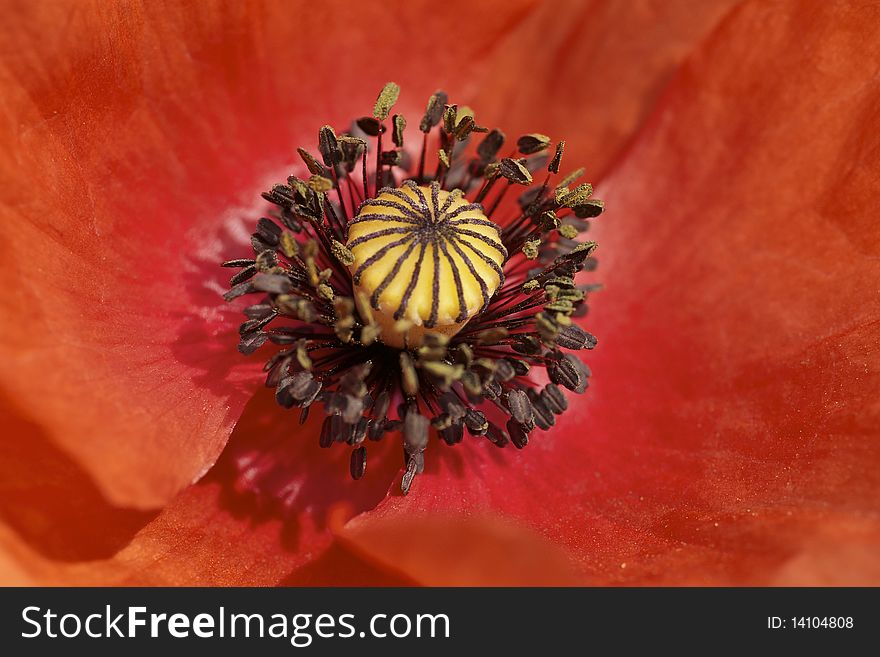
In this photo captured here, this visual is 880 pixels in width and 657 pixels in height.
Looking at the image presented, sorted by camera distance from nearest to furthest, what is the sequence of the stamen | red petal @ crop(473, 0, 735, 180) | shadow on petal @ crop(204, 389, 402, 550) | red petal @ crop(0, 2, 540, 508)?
red petal @ crop(0, 2, 540, 508), the stamen, shadow on petal @ crop(204, 389, 402, 550), red petal @ crop(473, 0, 735, 180)

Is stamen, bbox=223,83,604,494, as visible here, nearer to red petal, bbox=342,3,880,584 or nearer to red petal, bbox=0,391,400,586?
red petal, bbox=0,391,400,586

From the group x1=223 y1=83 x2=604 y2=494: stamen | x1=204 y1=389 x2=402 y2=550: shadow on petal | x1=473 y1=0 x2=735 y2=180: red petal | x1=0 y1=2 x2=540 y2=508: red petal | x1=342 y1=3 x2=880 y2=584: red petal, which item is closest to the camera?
x1=0 y1=2 x2=540 y2=508: red petal

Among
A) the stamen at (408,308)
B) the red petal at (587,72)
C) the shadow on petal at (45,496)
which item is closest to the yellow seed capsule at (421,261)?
the stamen at (408,308)

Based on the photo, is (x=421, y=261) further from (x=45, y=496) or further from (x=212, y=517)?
(x=45, y=496)

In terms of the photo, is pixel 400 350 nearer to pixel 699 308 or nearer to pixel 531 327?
pixel 531 327

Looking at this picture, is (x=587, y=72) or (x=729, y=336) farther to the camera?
(x=587, y=72)

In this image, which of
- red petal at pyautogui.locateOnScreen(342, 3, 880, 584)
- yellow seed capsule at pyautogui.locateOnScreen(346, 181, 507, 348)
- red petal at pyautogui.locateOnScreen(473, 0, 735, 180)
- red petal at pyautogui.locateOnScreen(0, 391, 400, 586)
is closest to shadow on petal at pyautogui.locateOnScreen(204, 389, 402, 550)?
red petal at pyautogui.locateOnScreen(0, 391, 400, 586)

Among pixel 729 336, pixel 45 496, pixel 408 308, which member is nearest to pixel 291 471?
pixel 408 308
